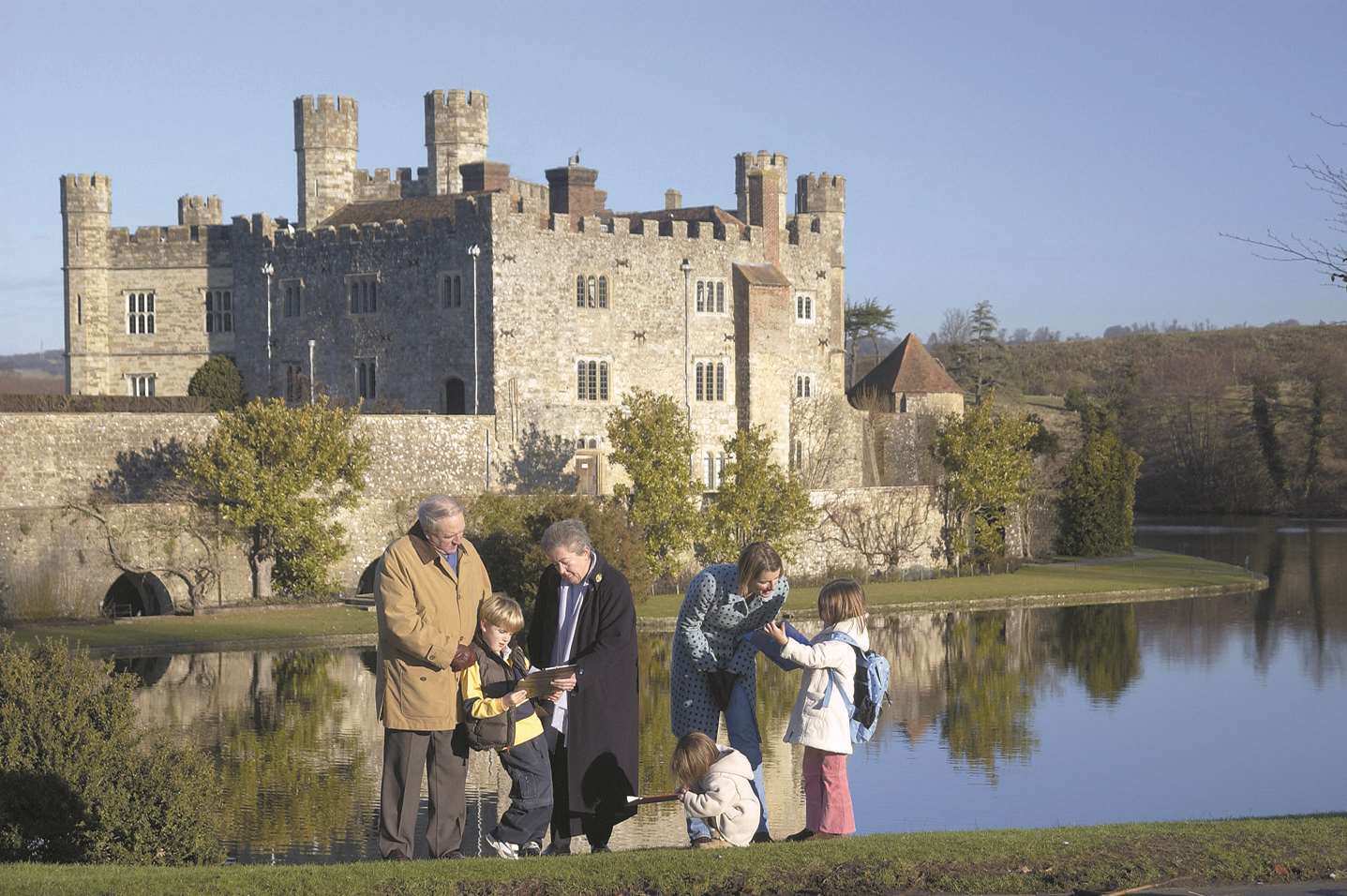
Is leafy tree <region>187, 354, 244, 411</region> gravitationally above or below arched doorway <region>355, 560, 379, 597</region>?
above

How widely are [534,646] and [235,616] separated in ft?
74.4

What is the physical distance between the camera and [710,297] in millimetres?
46938

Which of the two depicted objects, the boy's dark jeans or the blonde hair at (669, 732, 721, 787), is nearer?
the blonde hair at (669, 732, 721, 787)

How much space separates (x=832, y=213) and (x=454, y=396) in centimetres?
1406

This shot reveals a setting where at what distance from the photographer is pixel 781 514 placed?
40.5m

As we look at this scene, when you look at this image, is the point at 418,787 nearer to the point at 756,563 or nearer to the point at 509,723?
the point at 509,723

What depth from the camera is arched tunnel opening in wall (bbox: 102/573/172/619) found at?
3475 centimetres

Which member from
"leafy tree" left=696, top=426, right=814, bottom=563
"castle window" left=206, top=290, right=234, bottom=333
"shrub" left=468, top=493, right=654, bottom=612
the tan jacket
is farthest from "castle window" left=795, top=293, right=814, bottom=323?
the tan jacket

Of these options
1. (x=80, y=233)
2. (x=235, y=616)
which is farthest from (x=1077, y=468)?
(x=80, y=233)

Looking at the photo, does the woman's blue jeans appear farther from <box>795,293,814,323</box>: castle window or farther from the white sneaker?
<box>795,293,814,323</box>: castle window

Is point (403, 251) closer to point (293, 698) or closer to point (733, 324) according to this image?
point (733, 324)

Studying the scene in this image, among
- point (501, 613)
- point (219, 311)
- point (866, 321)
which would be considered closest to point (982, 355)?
point (866, 321)

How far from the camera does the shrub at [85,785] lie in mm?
12211

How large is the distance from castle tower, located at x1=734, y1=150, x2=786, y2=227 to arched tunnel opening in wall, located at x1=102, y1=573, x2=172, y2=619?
2040cm
